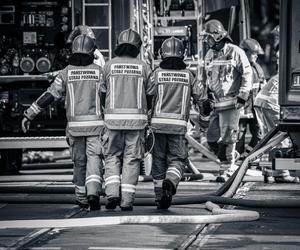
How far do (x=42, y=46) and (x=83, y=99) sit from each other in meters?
5.17

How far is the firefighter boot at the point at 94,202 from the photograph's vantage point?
1238cm

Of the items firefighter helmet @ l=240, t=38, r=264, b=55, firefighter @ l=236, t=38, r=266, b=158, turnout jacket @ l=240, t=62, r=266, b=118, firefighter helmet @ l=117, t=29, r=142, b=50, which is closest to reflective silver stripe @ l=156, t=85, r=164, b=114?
firefighter helmet @ l=117, t=29, r=142, b=50

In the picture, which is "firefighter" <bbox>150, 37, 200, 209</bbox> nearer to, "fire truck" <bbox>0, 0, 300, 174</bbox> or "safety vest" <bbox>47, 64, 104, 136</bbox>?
"safety vest" <bbox>47, 64, 104, 136</bbox>

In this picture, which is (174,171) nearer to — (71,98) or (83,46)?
(71,98)

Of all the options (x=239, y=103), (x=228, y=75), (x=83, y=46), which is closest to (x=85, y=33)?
(x=83, y=46)

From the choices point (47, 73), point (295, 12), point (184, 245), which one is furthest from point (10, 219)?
point (47, 73)

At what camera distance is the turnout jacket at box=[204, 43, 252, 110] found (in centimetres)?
1661

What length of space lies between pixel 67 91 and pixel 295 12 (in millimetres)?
2582

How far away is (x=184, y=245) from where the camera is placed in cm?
998

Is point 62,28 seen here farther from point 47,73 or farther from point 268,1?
point 268,1

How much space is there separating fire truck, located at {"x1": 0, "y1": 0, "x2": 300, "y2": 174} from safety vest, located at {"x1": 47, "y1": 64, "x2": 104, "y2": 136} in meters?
3.79

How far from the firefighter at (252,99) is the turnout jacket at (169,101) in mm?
6085

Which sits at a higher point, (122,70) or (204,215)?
(122,70)

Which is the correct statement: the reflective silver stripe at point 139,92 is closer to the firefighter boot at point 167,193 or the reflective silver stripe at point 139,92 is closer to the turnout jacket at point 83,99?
the turnout jacket at point 83,99
